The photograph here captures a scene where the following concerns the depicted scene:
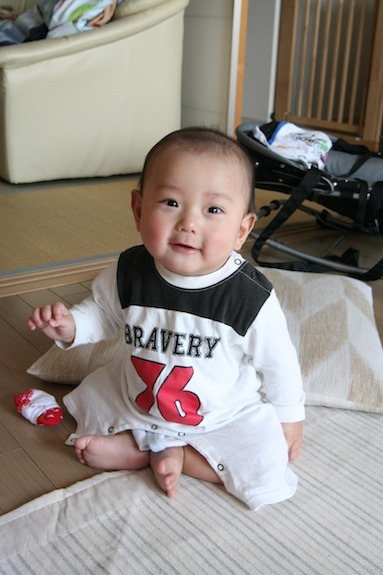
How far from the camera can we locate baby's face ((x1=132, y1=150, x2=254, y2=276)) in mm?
876

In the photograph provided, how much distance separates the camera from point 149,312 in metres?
0.96

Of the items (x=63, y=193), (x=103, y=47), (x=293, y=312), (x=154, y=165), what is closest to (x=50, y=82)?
(x=103, y=47)

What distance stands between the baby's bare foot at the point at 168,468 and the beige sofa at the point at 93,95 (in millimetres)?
2010

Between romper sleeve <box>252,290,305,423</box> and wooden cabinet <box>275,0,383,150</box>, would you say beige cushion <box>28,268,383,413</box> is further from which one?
wooden cabinet <box>275,0,383,150</box>

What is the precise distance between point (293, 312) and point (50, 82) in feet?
5.78

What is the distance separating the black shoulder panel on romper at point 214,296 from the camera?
934 mm

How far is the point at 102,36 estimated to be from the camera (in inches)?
107

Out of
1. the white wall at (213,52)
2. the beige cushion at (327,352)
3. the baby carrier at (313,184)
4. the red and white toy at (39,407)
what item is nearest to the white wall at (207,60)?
the white wall at (213,52)

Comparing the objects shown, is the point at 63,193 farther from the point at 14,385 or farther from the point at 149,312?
the point at 149,312

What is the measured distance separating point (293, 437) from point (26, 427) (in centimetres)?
46

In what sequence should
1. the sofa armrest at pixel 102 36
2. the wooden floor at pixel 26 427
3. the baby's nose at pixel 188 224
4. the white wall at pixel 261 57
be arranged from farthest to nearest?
the white wall at pixel 261 57, the sofa armrest at pixel 102 36, the wooden floor at pixel 26 427, the baby's nose at pixel 188 224

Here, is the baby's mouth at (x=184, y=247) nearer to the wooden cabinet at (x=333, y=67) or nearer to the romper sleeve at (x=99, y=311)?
the romper sleeve at (x=99, y=311)

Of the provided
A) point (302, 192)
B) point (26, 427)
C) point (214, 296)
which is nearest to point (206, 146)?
point (214, 296)

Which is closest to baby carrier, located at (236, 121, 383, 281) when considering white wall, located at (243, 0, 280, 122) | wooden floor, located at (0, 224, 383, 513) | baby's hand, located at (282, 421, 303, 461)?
wooden floor, located at (0, 224, 383, 513)
